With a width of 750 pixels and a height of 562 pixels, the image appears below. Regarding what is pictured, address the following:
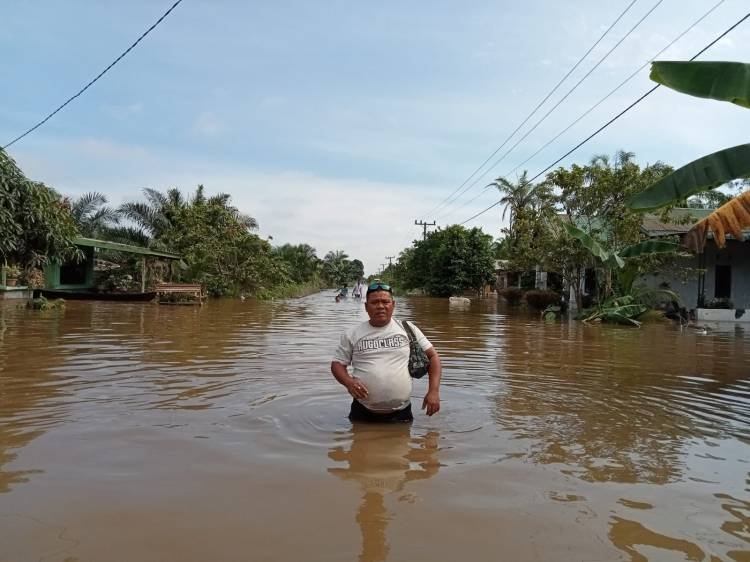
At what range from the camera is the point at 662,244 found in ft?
49.0

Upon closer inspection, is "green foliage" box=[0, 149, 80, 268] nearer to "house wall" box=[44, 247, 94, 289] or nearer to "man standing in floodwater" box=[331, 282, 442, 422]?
"house wall" box=[44, 247, 94, 289]

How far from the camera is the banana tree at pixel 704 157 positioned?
7117 mm

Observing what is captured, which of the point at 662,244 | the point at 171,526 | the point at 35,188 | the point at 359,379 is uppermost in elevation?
the point at 35,188

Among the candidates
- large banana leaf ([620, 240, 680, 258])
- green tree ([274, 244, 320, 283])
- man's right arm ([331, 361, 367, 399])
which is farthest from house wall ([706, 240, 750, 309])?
green tree ([274, 244, 320, 283])

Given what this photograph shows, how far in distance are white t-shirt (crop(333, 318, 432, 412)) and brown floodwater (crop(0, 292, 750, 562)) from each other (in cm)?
38

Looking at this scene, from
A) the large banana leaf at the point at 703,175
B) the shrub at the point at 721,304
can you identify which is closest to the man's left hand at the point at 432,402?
the large banana leaf at the point at 703,175

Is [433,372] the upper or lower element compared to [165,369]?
upper

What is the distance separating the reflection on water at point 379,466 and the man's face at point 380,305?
100 centimetres

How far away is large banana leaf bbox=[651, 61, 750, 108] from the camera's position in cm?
708

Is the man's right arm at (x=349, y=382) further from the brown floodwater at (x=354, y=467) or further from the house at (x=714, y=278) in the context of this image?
the house at (x=714, y=278)

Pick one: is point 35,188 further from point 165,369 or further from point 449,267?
point 449,267

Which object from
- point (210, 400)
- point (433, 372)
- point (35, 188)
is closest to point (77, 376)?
point (210, 400)

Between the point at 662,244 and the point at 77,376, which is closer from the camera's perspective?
the point at 77,376

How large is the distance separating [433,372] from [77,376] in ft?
17.0
